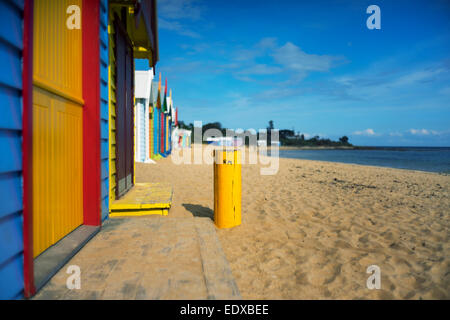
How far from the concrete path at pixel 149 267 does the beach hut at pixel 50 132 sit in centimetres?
16

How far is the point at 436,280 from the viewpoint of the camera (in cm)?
248

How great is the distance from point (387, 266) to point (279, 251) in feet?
3.77

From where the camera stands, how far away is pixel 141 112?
41.4 ft

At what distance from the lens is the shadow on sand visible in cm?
483

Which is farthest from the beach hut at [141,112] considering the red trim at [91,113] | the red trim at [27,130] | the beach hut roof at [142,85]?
the red trim at [27,130]

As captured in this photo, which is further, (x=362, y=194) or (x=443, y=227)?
(x=362, y=194)

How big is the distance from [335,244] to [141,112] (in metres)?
11.3

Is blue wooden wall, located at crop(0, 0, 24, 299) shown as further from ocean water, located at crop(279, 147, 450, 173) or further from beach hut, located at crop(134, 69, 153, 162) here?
ocean water, located at crop(279, 147, 450, 173)

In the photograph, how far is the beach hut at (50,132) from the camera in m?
1.44

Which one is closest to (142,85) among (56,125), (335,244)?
(56,125)

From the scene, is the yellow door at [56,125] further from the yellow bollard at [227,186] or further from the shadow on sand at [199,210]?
the shadow on sand at [199,210]

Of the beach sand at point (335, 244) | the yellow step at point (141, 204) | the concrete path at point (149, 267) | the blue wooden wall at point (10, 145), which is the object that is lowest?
the beach sand at point (335, 244)

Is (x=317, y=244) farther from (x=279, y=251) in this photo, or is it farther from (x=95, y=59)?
(x=95, y=59)

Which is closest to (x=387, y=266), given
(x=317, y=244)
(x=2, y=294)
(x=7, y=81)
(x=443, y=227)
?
(x=317, y=244)
